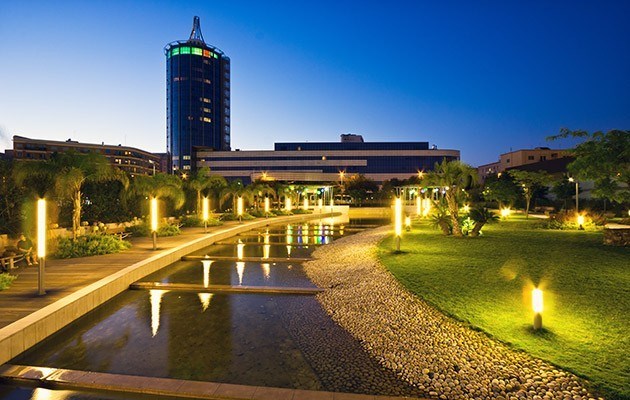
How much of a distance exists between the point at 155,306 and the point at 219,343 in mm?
2749

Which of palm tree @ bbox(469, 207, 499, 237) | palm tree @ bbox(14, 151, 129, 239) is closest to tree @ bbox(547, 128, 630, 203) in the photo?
palm tree @ bbox(469, 207, 499, 237)

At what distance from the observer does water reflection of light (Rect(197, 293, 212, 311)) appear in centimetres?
818

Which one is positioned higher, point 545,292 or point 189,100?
point 189,100

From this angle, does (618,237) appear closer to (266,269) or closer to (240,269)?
(266,269)

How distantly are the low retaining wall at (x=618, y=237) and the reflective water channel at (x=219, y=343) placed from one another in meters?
11.9

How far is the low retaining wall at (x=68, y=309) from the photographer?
17.9ft

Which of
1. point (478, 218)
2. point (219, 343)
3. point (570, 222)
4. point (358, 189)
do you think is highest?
point (358, 189)

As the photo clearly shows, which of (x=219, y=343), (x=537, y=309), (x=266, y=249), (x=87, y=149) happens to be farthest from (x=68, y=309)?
(x=87, y=149)

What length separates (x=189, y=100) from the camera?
15025 centimetres

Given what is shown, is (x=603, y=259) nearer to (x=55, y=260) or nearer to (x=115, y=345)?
(x=115, y=345)

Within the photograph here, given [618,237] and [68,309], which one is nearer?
[68,309]

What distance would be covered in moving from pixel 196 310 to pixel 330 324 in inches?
114

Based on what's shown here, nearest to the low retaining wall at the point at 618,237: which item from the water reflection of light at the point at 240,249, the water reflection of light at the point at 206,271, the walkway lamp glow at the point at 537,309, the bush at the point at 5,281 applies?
the walkway lamp glow at the point at 537,309

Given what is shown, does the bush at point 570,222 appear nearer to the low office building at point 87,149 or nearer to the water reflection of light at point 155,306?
the water reflection of light at point 155,306
